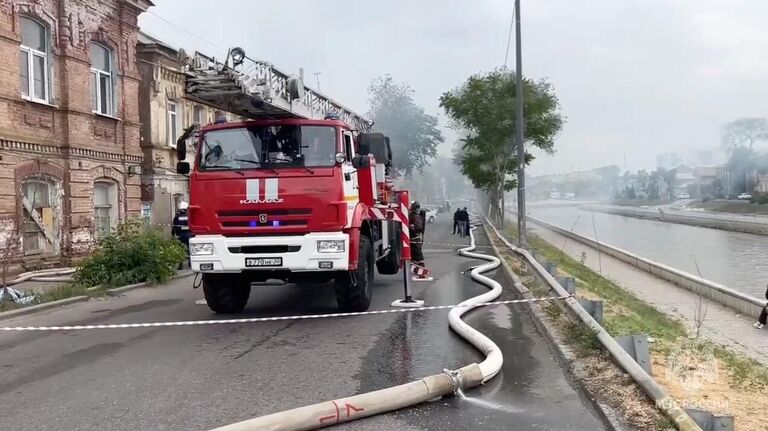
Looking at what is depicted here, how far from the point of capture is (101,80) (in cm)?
1703

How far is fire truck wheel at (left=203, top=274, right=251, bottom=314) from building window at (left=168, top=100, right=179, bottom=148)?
14620 millimetres

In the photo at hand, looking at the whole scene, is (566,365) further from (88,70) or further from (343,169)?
(88,70)

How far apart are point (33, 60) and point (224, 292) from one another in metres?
9.05

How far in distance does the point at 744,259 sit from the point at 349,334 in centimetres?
2366

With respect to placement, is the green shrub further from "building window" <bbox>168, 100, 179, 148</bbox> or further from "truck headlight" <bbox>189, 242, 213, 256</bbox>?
"building window" <bbox>168, 100, 179, 148</bbox>

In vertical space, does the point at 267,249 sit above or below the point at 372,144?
below

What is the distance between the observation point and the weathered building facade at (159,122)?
69.4ft

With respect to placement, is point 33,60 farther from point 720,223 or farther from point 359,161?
point 720,223

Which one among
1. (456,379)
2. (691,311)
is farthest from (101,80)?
(691,311)

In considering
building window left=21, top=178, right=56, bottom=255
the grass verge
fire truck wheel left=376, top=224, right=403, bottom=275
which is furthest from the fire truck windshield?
building window left=21, top=178, right=56, bottom=255

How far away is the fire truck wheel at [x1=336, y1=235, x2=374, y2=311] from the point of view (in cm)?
884

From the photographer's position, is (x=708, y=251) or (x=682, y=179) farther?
(x=682, y=179)

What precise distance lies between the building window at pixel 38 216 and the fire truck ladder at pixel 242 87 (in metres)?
7.53

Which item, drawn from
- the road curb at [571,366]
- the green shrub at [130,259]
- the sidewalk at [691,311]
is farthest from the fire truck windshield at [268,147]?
the sidewalk at [691,311]
